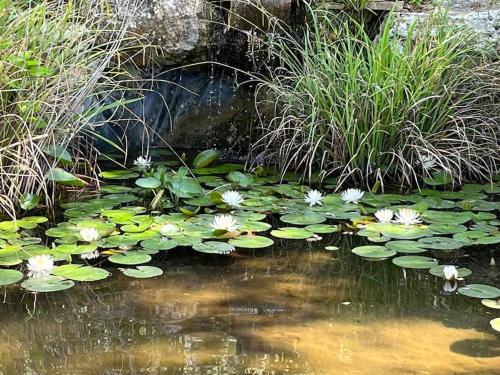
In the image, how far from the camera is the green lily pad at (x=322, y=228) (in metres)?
3.09

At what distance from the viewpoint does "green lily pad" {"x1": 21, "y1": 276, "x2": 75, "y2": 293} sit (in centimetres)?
248

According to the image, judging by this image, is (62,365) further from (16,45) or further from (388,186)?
(388,186)

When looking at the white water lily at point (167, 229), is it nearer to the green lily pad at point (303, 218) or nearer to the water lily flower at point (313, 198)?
the green lily pad at point (303, 218)

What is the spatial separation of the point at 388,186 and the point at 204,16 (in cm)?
160

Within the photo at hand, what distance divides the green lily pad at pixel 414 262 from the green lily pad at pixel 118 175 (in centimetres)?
167

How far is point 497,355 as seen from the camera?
2.11 metres

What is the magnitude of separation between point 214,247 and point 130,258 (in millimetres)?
324

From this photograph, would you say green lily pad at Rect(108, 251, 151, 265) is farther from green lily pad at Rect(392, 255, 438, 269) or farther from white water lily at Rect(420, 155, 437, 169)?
white water lily at Rect(420, 155, 437, 169)

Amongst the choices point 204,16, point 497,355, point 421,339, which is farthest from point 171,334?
point 204,16

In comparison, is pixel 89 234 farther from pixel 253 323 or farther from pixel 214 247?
pixel 253 323

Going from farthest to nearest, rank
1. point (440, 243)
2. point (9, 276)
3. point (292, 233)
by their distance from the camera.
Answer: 1. point (292, 233)
2. point (440, 243)
3. point (9, 276)

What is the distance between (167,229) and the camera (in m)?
3.02

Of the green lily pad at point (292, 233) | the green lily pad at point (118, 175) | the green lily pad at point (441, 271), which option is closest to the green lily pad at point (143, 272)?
the green lily pad at point (292, 233)

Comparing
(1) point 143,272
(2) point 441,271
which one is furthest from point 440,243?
(1) point 143,272
